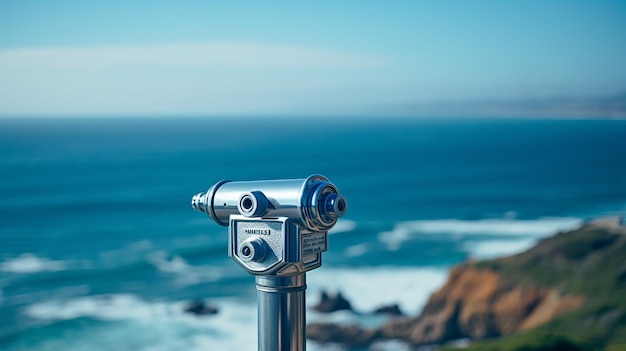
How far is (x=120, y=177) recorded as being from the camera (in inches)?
1858

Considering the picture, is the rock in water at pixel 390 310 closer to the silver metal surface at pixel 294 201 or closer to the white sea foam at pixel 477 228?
the white sea foam at pixel 477 228

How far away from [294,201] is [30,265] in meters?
25.5

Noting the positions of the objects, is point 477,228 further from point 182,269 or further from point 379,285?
point 182,269

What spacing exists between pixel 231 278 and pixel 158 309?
3.12 meters

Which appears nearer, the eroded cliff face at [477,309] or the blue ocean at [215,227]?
the eroded cliff face at [477,309]

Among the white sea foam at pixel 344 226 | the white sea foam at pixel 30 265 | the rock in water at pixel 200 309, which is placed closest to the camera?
the rock in water at pixel 200 309

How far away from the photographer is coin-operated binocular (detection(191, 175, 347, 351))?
207 cm

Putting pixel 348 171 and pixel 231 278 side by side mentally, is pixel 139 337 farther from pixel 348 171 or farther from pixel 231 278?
pixel 348 171

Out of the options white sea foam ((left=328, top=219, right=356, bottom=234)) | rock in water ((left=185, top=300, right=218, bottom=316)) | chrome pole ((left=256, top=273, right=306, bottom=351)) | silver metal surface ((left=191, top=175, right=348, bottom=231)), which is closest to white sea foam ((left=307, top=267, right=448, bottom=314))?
rock in water ((left=185, top=300, right=218, bottom=316))

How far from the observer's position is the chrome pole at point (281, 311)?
7.12 ft

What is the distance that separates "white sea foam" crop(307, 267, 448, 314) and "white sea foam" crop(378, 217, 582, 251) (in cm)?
397

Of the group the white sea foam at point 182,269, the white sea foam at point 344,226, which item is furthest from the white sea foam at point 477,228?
the white sea foam at point 182,269

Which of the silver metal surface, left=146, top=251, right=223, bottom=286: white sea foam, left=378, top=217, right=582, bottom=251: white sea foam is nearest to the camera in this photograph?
the silver metal surface

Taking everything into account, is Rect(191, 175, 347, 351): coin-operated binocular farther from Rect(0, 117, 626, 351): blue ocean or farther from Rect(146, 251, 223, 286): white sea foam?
Rect(146, 251, 223, 286): white sea foam
